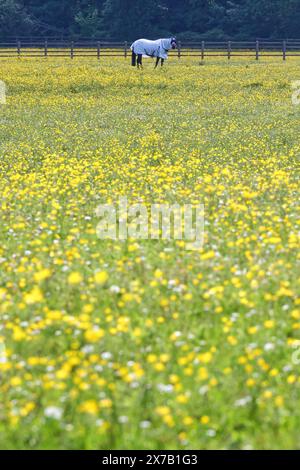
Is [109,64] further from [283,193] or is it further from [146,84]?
[283,193]

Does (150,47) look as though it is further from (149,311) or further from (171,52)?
(149,311)

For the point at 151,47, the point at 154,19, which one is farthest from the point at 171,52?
the point at 154,19

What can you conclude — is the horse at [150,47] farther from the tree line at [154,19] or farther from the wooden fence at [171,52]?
the tree line at [154,19]

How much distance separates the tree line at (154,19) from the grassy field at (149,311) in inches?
2661

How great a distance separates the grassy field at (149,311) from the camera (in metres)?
4.87

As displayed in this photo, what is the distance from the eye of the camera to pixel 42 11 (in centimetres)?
8600

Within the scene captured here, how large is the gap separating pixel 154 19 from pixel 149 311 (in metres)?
80.8

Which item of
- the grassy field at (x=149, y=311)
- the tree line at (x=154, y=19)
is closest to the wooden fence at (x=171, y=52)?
the tree line at (x=154, y=19)

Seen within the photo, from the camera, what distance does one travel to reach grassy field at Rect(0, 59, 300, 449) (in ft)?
16.0

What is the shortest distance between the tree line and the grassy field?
67600mm

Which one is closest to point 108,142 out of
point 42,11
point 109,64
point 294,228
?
point 294,228

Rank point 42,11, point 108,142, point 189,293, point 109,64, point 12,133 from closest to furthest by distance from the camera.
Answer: point 189,293 → point 108,142 → point 12,133 → point 109,64 → point 42,11

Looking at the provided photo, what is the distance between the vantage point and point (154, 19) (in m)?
84.1

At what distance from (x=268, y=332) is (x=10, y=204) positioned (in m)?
6.24
